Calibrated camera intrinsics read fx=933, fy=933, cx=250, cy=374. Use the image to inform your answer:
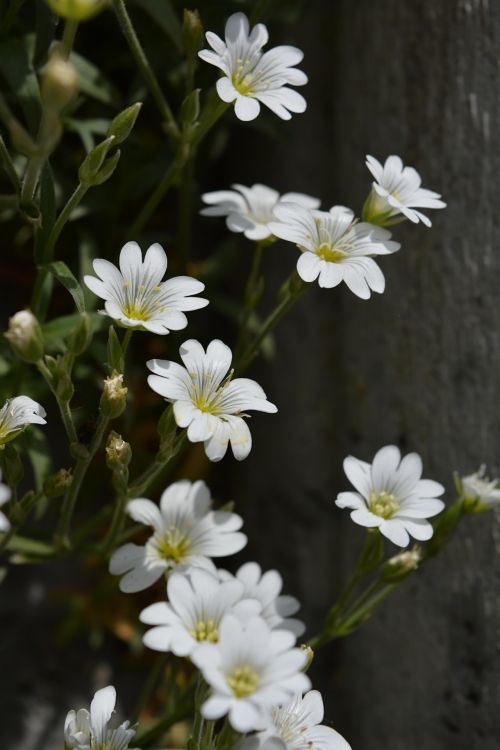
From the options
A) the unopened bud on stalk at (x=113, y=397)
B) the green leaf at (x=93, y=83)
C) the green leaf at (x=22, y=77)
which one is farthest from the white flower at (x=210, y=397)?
the green leaf at (x=93, y=83)

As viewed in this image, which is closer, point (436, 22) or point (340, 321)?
point (436, 22)

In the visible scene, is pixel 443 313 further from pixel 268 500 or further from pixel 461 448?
pixel 268 500

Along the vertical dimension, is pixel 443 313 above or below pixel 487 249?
below

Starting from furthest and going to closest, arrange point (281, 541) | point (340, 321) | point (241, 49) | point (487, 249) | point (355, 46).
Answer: point (281, 541) < point (340, 321) < point (355, 46) < point (487, 249) < point (241, 49)

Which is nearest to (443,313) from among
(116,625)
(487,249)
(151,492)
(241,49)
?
(487,249)

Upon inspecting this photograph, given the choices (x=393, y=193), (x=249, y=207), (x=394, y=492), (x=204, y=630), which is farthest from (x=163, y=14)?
(x=204, y=630)

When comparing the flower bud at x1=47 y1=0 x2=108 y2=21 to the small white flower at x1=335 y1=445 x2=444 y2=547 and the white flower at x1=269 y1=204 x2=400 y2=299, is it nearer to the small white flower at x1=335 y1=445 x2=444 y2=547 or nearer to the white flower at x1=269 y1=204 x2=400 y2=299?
the white flower at x1=269 y1=204 x2=400 y2=299

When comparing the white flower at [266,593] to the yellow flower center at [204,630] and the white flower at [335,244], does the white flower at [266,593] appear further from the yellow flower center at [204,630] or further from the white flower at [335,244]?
the white flower at [335,244]

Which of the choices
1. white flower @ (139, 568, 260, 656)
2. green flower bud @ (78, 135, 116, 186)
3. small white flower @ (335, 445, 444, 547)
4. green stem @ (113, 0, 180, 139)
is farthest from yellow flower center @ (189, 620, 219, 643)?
green stem @ (113, 0, 180, 139)
